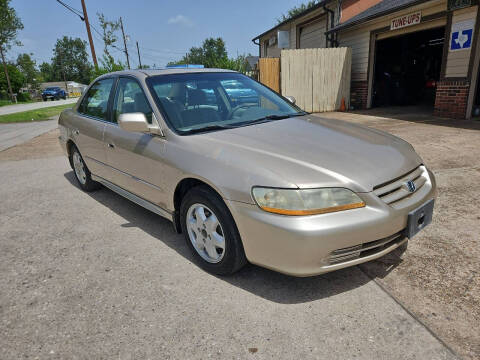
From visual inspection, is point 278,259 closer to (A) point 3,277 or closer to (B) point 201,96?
(B) point 201,96

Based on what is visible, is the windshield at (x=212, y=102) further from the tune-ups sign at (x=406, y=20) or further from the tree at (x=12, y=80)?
the tree at (x=12, y=80)

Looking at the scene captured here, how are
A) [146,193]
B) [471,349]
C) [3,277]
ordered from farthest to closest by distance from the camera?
[146,193] → [3,277] → [471,349]

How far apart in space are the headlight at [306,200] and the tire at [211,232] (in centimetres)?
35

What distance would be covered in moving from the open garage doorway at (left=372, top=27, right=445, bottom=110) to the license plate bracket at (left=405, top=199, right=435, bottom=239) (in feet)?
37.8

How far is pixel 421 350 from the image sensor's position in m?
1.86

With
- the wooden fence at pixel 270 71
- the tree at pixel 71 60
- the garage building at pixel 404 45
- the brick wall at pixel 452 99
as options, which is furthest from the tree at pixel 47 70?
the brick wall at pixel 452 99

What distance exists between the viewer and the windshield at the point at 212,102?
298 cm

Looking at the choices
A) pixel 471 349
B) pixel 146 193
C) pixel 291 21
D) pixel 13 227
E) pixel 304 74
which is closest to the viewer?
pixel 471 349

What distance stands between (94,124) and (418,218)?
138 inches

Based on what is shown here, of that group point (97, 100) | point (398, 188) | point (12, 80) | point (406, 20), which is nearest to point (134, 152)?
point (97, 100)

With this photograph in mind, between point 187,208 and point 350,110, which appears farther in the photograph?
point 350,110

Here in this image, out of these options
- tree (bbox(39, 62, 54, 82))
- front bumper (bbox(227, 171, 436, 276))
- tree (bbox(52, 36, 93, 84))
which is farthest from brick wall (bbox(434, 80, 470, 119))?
tree (bbox(39, 62, 54, 82))

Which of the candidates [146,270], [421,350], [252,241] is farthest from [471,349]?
[146,270]

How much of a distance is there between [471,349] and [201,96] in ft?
9.04
